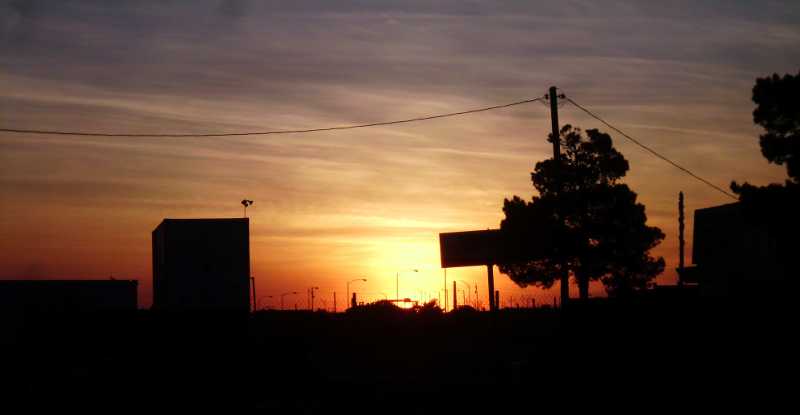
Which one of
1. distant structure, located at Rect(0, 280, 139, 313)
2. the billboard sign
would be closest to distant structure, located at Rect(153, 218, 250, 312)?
distant structure, located at Rect(0, 280, 139, 313)

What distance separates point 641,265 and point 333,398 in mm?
37766

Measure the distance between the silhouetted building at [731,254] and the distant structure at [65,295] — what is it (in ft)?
119

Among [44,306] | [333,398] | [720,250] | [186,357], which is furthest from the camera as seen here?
[720,250]

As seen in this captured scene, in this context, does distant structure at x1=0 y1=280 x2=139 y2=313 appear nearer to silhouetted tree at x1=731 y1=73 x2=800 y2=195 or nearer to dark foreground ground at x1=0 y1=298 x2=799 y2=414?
dark foreground ground at x1=0 y1=298 x2=799 y2=414

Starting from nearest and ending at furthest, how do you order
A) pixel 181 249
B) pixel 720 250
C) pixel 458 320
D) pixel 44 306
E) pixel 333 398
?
pixel 333 398 → pixel 181 249 → pixel 458 320 → pixel 44 306 → pixel 720 250

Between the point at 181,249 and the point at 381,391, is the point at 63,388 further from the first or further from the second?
the point at 181,249

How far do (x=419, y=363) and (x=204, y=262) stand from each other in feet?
36.7

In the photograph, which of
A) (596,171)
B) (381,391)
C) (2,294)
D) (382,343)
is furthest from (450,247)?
(381,391)

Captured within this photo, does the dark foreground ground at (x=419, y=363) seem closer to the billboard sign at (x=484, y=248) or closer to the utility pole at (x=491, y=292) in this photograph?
the utility pole at (x=491, y=292)

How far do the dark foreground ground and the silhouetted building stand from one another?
1630cm

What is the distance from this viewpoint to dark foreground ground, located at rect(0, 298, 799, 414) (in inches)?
836

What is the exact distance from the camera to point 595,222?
56469 mm

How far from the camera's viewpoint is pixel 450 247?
6128 cm

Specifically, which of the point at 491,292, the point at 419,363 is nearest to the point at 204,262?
the point at 419,363
